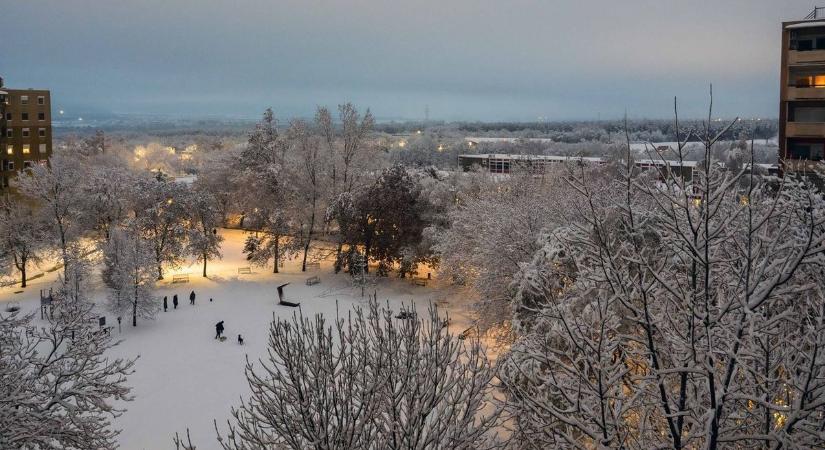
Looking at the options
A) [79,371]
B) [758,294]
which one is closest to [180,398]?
[79,371]

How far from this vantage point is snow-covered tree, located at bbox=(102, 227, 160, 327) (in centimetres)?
2423

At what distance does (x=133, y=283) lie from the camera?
24.5m

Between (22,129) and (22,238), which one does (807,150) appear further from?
(22,129)

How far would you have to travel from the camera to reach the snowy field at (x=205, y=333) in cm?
1614

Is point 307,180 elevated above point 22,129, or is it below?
below

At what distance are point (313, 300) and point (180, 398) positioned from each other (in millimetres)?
11714

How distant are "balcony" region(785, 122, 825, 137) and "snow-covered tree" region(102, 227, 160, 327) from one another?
29862mm

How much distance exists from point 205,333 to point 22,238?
14231 mm

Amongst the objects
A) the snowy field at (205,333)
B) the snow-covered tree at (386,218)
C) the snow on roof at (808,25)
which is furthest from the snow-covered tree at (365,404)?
the snow on roof at (808,25)

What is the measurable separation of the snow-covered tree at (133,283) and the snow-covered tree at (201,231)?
537 centimetres

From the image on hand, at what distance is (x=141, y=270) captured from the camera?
25.0m

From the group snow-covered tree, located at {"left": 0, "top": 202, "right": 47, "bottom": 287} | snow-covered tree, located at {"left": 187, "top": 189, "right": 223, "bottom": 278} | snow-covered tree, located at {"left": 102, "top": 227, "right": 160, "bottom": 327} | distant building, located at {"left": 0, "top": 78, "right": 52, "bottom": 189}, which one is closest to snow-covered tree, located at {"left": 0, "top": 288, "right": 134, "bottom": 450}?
snow-covered tree, located at {"left": 102, "top": 227, "right": 160, "bottom": 327}

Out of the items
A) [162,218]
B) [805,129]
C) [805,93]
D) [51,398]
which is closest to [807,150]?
[805,129]

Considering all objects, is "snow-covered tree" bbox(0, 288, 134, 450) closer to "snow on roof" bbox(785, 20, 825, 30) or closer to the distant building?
"snow on roof" bbox(785, 20, 825, 30)
